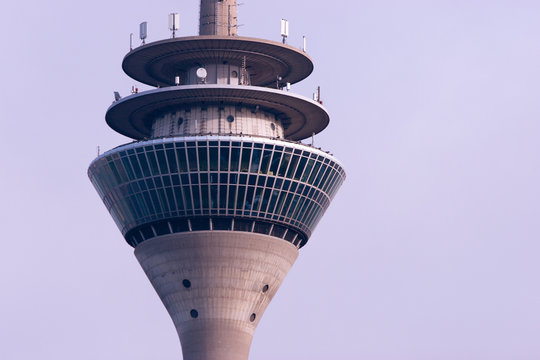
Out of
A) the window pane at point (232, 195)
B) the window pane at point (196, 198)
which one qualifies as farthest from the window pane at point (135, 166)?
the window pane at point (232, 195)

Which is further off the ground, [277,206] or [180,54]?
[180,54]

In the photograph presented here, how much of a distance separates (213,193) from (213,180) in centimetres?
136

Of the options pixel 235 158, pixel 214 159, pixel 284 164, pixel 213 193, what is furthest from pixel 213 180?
pixel 284 164

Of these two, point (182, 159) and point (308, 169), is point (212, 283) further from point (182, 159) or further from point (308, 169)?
point (308, 169)

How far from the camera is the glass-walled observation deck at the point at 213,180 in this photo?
19475 centimetres

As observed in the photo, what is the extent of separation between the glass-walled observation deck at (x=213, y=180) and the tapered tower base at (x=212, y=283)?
4.99ft

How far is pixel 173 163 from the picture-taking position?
640ft

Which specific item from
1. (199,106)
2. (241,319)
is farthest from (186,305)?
(199,106)

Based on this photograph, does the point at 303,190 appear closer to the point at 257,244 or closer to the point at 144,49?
the point at 257,244

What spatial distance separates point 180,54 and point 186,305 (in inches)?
1008

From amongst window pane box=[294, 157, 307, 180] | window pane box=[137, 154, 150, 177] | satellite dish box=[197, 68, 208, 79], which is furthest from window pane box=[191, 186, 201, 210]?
satellite dish box=[197, 68, 208, 79]

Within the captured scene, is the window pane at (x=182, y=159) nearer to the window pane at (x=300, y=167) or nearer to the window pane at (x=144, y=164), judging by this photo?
the window pane at (x=144, y=164)

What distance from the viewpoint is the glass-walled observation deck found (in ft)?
639

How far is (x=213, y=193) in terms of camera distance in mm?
195000
